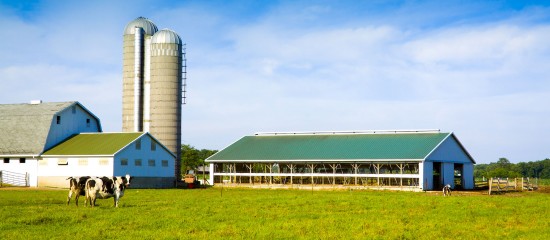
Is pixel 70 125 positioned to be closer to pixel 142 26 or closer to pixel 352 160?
pixel 142 26

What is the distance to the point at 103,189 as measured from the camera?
3009 centimetres

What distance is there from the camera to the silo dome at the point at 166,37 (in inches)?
3031

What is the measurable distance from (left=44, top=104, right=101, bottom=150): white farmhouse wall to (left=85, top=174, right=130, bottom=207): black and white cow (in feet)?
122

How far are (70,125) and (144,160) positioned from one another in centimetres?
1143

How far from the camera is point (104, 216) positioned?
2419cm

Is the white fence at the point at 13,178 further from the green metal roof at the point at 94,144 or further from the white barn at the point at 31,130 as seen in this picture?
the green metal roof at the point at 94,144

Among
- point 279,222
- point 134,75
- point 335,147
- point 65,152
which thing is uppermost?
point 134,75

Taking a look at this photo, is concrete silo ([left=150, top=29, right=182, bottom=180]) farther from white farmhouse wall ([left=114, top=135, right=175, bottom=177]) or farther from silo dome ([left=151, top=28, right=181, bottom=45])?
white farmhouse wall ([left=114, top=135, right=175, bottom=177])

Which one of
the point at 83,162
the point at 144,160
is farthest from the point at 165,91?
the point at 83,162

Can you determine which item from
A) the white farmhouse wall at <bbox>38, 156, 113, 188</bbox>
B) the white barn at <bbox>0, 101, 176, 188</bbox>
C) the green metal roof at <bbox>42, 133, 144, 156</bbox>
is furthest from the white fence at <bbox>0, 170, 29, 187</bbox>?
the green metal roof at <bbox>42, 133, 144, 156</bbox>

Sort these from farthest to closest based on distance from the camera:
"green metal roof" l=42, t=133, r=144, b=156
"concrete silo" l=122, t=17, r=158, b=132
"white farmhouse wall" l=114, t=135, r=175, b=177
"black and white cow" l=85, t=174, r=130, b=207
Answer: "concrete silo" l=122, t=17, r=158, b=132 < "green metal roof" l=42, t=133, r=144, b=156 < "white farmhouse wall" l=114, t=135, r=175, b=177 < "black and white cow" l=85, t=174, r=130, b=207

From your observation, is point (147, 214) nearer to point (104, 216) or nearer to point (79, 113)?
point (104, 216)

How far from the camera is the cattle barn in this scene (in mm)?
62781

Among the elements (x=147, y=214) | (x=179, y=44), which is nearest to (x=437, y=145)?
(x=179, y=44)
